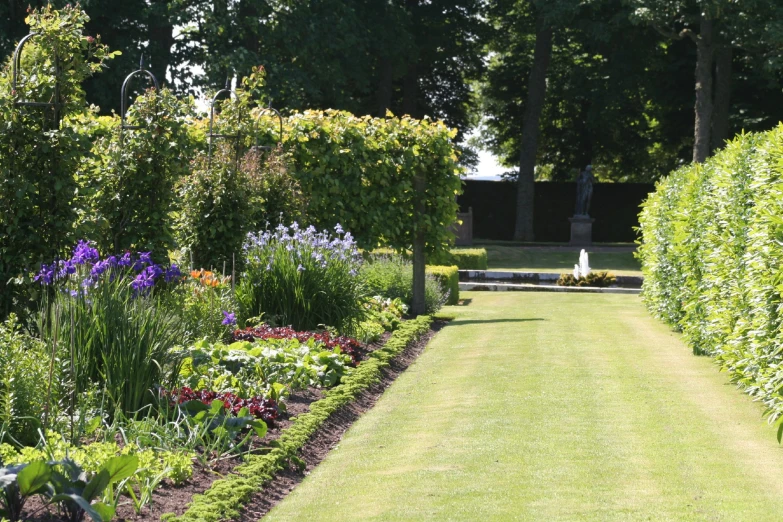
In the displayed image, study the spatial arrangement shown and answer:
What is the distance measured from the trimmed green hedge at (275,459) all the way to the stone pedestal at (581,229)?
25.7 m

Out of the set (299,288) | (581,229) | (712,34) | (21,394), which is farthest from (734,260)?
(581,229)

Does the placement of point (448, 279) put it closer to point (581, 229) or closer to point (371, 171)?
point (371, 171)

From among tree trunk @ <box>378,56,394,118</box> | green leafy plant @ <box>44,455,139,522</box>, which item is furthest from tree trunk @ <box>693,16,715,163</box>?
green leafy plant @ <box>44,455,139,522</box>

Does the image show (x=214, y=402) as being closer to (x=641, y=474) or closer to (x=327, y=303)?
(x=641, y=474)

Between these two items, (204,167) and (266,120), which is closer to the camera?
(204,167)

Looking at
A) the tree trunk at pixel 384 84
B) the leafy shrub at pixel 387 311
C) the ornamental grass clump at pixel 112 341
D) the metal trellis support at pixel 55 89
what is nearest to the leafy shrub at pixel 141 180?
the metal trellis support at pixel 55 89

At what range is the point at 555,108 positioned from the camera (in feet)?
127

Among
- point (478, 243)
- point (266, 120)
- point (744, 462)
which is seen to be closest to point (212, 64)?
point (478, 243)

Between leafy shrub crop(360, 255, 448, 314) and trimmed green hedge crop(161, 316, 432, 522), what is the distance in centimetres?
439

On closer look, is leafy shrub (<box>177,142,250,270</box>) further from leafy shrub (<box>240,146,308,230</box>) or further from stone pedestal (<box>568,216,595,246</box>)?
stone pedestal (<box>568,216,595,246</box>)

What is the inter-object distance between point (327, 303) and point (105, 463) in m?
6.01

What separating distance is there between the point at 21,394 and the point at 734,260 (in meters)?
5.60

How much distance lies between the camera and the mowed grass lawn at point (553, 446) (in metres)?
5.02

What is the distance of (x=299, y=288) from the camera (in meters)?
10.3
